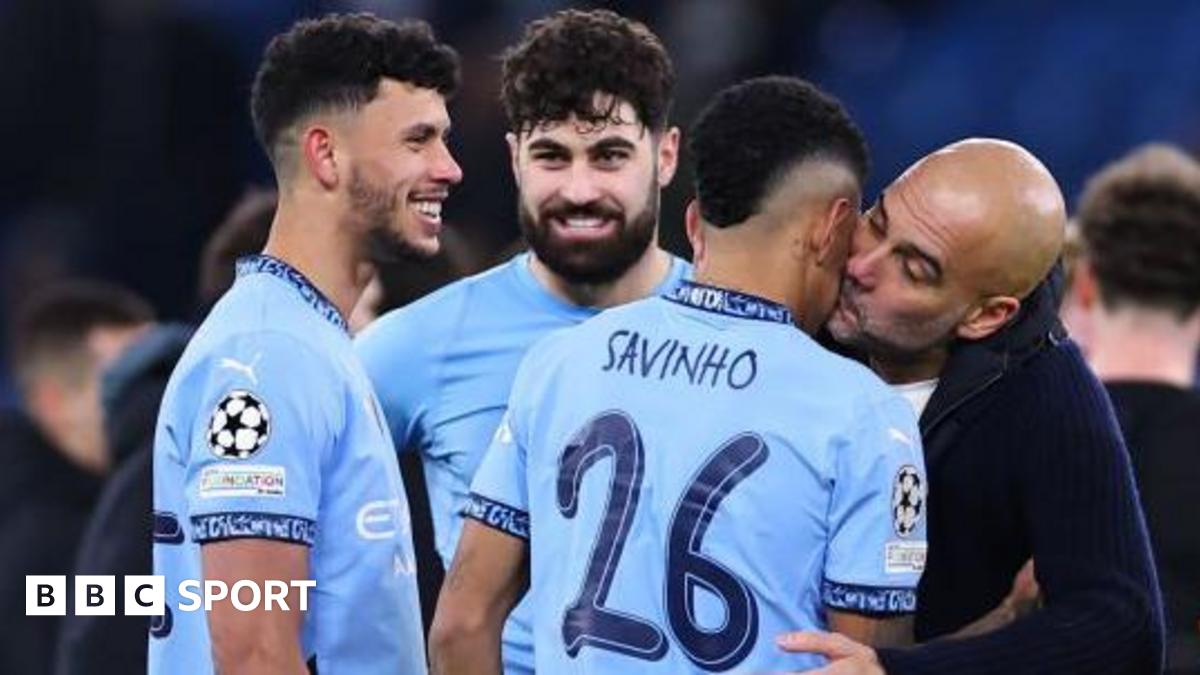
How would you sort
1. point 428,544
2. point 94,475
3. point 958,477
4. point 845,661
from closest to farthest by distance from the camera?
1. point 845,661
2. point 958,477
3. point 428,544
4. point 94,475

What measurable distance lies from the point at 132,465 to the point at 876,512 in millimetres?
2548

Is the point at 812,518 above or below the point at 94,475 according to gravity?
below

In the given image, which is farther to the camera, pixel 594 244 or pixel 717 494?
pixel 594 244

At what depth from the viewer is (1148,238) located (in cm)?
575

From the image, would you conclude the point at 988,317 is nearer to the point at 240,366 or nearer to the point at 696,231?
the point at 696,231

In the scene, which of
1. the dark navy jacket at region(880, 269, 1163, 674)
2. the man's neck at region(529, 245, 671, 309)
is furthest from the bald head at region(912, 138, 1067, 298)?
the man's neck at region(529, 245, 671, 309)

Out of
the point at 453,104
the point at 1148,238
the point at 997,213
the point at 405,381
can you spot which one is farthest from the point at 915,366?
the point at 453,104

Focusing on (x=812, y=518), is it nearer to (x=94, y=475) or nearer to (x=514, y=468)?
(x=514, y=468)

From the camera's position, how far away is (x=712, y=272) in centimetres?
427

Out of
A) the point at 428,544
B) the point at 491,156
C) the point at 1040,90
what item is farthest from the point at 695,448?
the point at 1040,90

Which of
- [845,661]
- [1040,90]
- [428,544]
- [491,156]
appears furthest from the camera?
[1040,90]

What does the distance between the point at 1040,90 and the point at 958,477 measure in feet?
30.0

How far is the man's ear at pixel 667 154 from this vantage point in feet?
17.1

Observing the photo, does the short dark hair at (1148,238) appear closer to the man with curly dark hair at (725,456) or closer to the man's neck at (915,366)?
the man's neck at (915,366)
